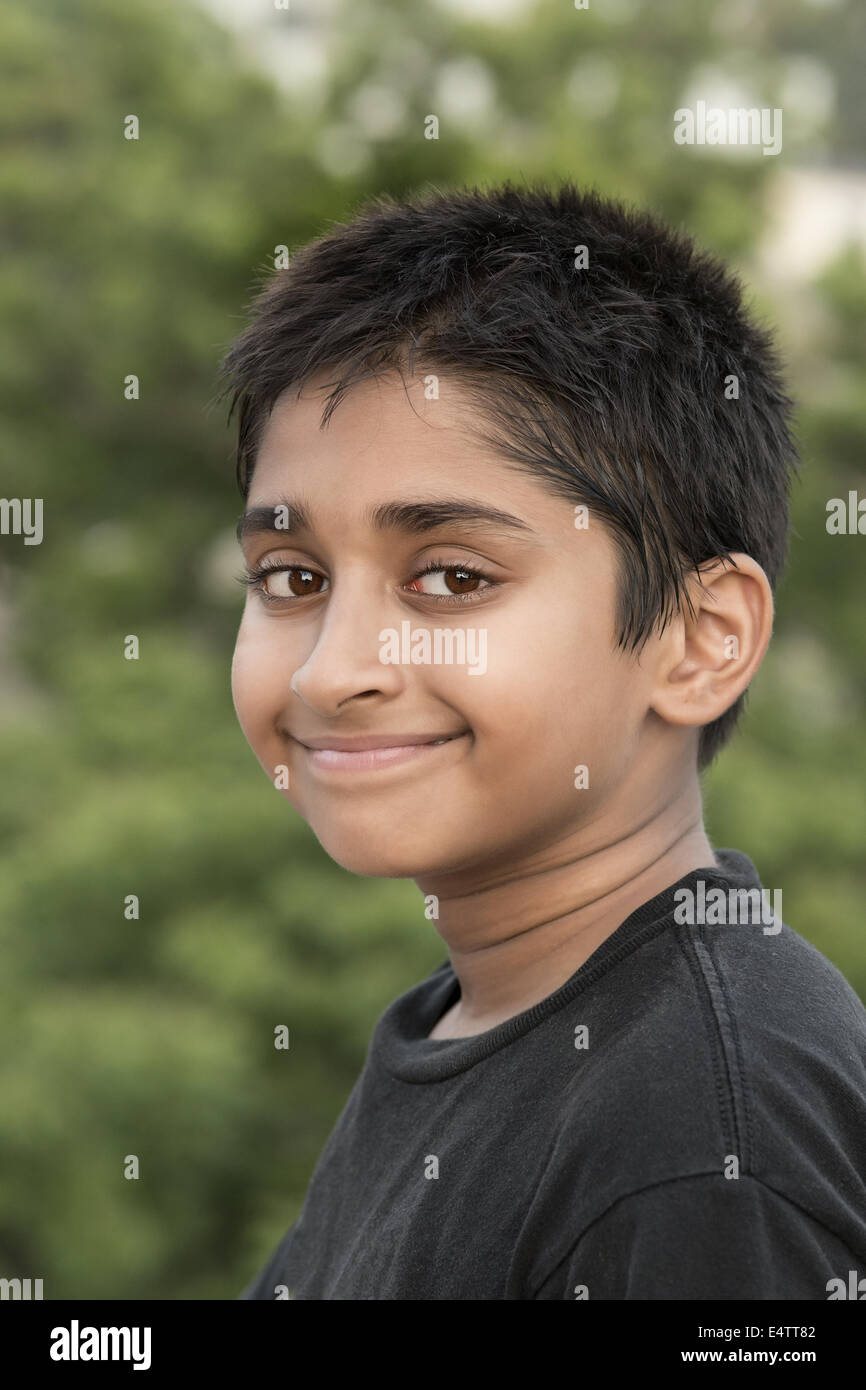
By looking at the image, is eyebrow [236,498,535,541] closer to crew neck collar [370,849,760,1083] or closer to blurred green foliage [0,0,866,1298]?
crew neck collar [370,849,760,1083]

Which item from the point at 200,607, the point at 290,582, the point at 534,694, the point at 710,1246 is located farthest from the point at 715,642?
the point at 200,607

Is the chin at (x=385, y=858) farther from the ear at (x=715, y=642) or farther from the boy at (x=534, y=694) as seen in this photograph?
the ear at (x=715, y=642)

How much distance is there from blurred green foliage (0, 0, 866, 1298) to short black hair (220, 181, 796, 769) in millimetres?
2026

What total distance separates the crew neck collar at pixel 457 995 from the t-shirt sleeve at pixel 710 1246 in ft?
0.53

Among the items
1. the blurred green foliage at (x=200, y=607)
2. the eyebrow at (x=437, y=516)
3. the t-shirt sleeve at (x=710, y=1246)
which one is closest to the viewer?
the t-shirt sleeve at (x=710, y=1246)

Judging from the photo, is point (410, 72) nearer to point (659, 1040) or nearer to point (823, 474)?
point (823, 474)

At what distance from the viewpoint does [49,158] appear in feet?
12.2

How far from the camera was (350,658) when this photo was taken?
2.45 feet

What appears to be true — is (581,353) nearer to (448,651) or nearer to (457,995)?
(448,651)

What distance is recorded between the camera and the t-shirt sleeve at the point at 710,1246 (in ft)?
1.90

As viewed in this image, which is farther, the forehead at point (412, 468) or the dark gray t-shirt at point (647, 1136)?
the forehead at point (412, 468)

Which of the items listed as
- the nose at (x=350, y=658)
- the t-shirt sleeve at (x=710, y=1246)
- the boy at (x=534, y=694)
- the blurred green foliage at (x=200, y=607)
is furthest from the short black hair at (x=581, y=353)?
the blurred green foliage at (x=200, y=607)

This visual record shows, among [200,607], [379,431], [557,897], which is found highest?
[200,607]

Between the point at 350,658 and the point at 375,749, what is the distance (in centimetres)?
5
